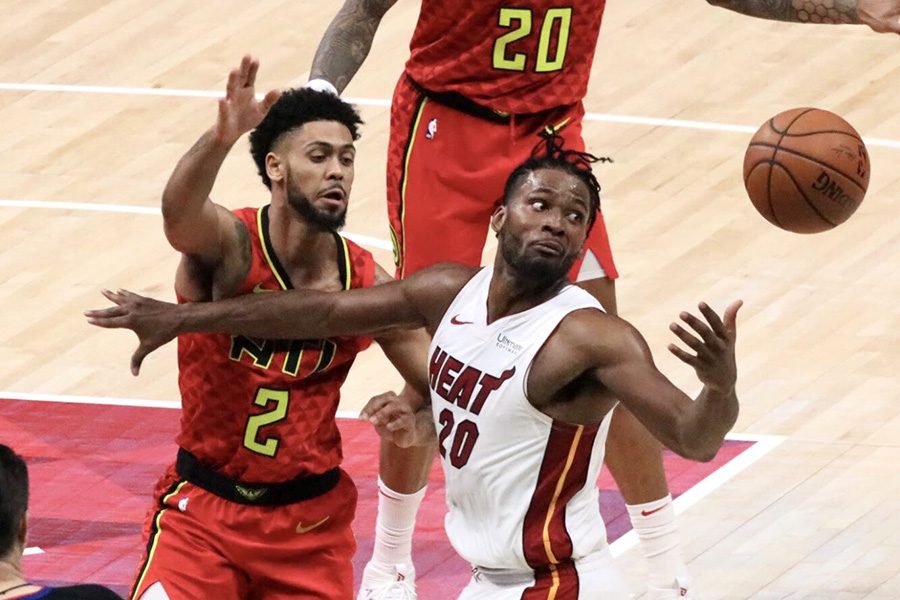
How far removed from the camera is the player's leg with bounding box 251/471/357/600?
6652 millimetres

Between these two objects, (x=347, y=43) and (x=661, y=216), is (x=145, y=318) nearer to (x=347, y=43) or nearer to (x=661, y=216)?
(x=347, y=43)

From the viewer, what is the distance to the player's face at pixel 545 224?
20.2 ft

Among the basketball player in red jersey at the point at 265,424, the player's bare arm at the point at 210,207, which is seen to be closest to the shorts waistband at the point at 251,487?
the basketball player in red jersey at the point at 265,424

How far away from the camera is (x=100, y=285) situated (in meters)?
11.3

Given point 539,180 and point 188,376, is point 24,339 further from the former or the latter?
point 539,180

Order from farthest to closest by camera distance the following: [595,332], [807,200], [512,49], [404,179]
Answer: [404,179], [807,200], [512,49], [595,332]

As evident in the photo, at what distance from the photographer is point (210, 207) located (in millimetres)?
6426

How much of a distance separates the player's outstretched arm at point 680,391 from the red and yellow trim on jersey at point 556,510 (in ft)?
0.87

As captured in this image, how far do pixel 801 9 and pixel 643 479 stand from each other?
1783 mm

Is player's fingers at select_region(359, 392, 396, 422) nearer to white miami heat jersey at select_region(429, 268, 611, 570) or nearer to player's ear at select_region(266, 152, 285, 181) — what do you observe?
white miami heat jersey at select_region(429, 268, 611, 570)

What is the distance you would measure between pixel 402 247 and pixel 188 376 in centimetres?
155

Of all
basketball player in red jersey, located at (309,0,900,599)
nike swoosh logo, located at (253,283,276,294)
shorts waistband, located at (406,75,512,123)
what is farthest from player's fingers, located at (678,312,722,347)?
shorts waistband, located at (406,75,512,123)

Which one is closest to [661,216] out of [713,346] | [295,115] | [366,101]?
[366,101]

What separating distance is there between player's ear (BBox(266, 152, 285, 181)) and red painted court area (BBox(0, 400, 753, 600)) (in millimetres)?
2122
